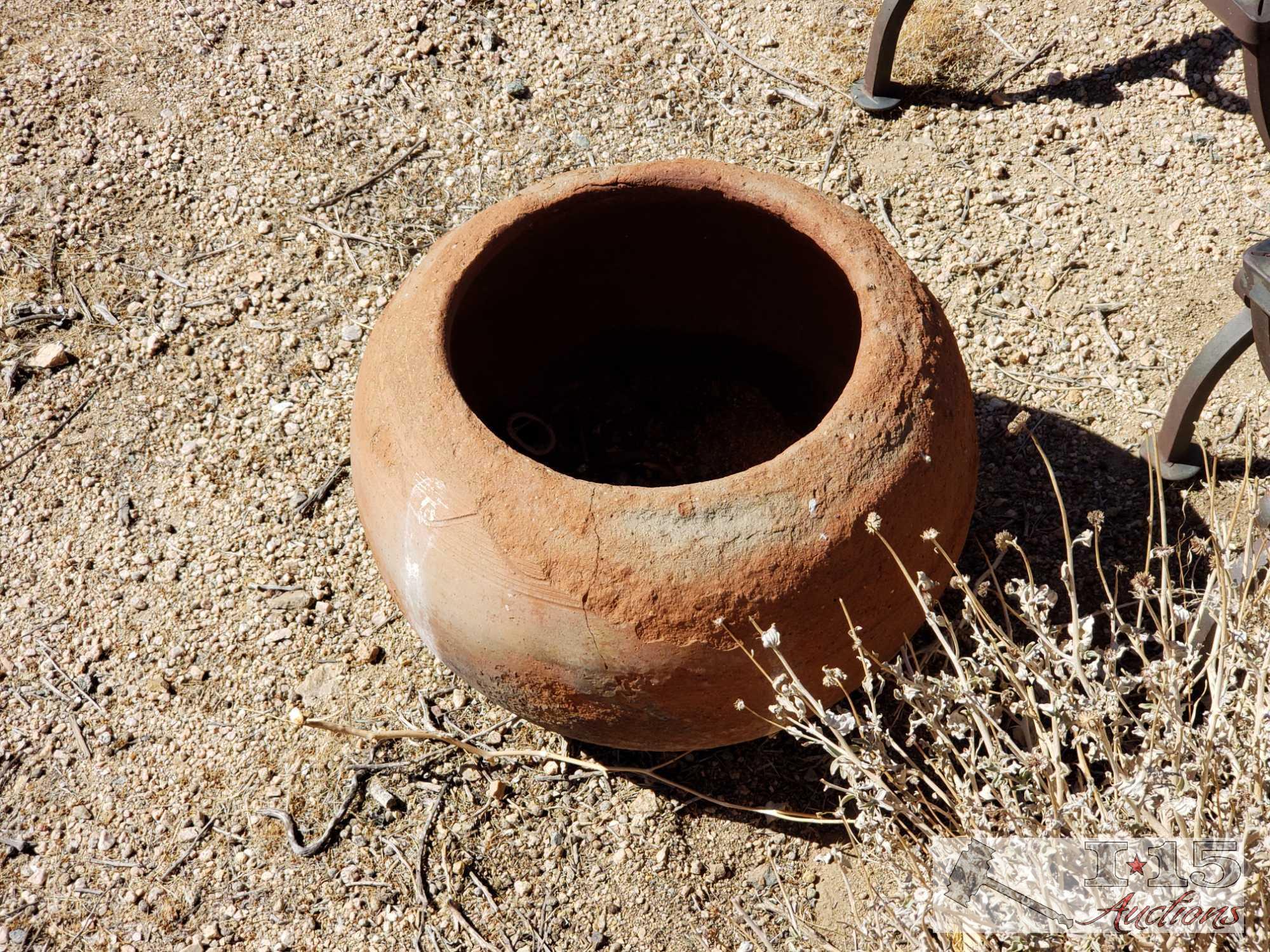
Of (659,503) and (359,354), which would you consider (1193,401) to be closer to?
(659,503)

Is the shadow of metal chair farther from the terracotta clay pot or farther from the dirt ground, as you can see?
the terracotta clay pot

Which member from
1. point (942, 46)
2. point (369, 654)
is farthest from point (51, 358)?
point (942, 46)

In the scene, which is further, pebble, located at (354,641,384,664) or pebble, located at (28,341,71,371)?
pebble, located at (28,341,71,371)

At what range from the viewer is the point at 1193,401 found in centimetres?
260

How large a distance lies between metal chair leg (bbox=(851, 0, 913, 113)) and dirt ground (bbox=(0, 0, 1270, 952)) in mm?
102

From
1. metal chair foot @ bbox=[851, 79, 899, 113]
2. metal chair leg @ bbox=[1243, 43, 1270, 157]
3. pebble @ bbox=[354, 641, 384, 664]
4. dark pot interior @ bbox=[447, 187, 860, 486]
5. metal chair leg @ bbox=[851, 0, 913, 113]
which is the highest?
metal chair leg @ bbox=[1243, 43, 1270, 157]

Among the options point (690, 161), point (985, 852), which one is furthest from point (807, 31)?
point (985, 852)

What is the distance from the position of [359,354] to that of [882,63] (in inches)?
75.4

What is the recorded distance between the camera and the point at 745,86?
359 centimetres

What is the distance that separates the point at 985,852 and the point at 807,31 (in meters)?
3.04

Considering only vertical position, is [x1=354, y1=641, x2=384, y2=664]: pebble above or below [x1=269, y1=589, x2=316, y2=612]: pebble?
above

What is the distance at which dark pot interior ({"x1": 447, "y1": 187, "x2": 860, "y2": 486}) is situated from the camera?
7.55ft


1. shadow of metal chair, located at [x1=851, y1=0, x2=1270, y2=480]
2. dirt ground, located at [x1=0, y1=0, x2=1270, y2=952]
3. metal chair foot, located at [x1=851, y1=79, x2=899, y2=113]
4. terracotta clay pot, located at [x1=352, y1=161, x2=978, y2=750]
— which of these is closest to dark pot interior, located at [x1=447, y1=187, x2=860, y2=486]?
terracotta clay pot, located at [x1=352, y1=161, x2=978, y2=750]

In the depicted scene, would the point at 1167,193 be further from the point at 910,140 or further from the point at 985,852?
the point at 985,852
